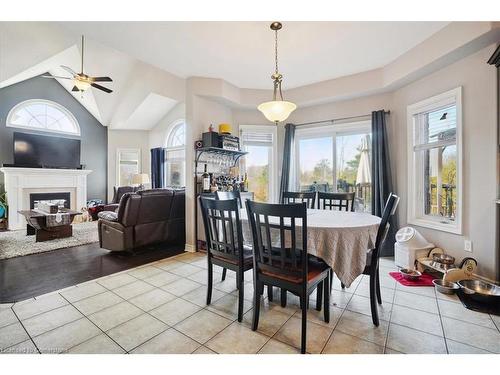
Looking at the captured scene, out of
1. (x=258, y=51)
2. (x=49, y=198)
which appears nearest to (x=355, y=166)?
(x=258, y=51)

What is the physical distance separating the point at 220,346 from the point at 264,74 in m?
3.65

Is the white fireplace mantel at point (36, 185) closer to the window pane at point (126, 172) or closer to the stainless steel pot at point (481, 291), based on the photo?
the window pane at point (126, 172)

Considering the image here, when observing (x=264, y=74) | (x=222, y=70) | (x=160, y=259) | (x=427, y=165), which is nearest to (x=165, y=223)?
(x=160, y=259)

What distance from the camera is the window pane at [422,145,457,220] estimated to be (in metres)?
3.10

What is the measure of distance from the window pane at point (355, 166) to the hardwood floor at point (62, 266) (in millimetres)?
3146

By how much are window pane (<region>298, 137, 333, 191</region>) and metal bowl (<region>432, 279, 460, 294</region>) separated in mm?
2206

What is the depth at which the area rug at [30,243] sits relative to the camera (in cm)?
373

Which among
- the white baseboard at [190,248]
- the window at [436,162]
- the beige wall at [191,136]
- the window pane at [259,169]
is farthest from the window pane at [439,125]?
the white baseboard at [190,248]

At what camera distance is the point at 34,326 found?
1847mm

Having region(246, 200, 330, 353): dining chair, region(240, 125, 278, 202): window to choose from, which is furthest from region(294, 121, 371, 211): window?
region(246, 200, 330, 353): dining chair

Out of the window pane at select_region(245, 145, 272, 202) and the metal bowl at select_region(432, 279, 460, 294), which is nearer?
the metal bowl at select_region(432, 279, 460, 294)

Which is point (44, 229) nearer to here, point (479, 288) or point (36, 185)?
point (36, 185)

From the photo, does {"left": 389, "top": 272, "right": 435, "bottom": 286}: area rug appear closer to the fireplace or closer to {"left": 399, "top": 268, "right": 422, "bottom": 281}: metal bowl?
{"left": 399, "top": 268, "right": 422, "bottom": 281}: metal bowl
